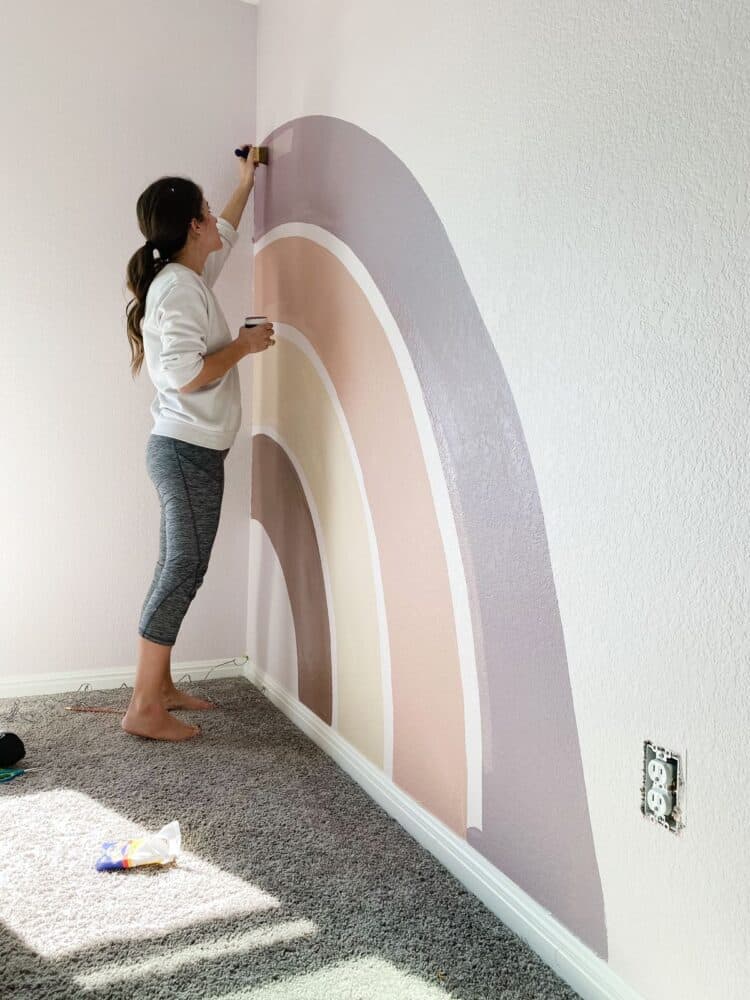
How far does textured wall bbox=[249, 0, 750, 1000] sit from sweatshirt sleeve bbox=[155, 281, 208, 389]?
415mm

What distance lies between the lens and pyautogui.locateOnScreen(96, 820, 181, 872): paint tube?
1571mm

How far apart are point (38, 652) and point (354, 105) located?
1.88m

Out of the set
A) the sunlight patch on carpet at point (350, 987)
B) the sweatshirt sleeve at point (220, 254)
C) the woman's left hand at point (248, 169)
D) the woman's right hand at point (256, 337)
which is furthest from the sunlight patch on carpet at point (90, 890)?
the woman's left hand at point (248, 169)

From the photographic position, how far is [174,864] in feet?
5.21

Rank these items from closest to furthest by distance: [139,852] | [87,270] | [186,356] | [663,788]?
[663,788], [139,852], [186,356], [87,270]

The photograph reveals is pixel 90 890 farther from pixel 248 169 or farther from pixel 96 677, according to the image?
pixel 248 169

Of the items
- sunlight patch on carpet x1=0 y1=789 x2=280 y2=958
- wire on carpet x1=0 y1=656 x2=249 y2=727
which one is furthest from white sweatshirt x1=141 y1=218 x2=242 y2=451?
sunlight patch on carpet x1=0 y1=789 x2=280 y2=958

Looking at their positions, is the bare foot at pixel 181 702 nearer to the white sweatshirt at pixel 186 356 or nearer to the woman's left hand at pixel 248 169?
the white sweatshirt at pixel 186 356

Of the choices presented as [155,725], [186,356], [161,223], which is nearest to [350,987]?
[155,725]

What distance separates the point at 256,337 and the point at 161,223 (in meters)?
0.40

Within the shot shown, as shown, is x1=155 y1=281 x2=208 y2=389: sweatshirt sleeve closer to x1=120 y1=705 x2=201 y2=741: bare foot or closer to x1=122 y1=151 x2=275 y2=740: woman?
x1=122 y1=151 x2=275 y2=740: woman

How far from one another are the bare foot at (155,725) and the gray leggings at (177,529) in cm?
19

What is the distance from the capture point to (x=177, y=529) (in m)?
2.32

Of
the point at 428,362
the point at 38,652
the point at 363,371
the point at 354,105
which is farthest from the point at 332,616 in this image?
the point at 354,105
